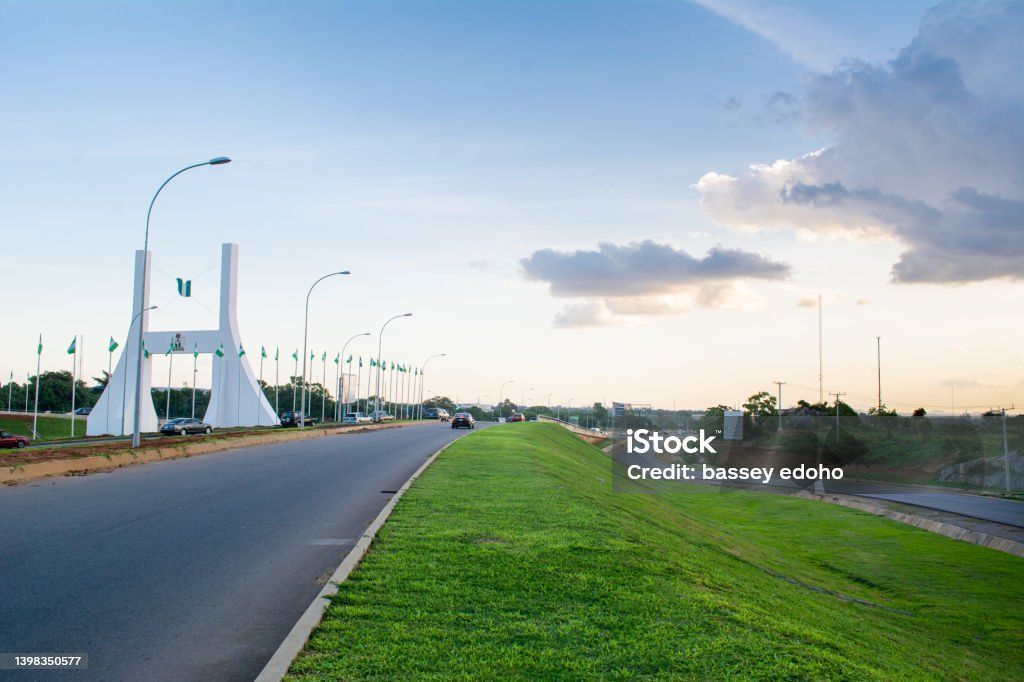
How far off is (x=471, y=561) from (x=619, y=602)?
1979mm

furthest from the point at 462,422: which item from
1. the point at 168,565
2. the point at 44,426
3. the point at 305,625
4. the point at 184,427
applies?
the point at 305,625

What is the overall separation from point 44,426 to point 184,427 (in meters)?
38.7

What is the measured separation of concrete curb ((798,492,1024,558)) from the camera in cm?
2214

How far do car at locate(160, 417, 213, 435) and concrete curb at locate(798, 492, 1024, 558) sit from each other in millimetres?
38671

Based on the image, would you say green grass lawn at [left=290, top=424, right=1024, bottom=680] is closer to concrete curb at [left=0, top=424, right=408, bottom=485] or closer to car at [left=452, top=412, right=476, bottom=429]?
concrete curb at [left=0, top=424, right=408, bottom=485]

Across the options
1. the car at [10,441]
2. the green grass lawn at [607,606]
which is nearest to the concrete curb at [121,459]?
→ the green grass lawn at [607,606]

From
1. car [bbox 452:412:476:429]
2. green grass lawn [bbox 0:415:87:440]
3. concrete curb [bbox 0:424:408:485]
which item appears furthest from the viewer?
green grass lawn [bbox 0:415:87:440]

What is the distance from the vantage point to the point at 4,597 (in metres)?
7.26

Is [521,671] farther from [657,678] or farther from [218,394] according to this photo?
[218,394]

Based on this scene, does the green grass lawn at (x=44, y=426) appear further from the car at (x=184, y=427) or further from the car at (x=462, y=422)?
the car at (x=462, y=422)

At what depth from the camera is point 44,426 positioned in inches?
3071

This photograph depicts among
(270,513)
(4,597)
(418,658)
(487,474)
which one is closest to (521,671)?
(418,658)

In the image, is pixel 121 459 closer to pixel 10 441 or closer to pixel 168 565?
pixel 168 565
